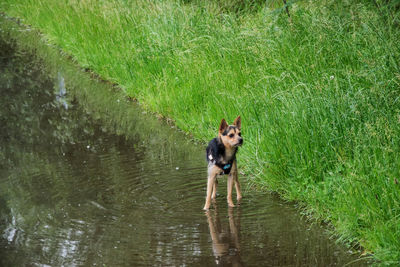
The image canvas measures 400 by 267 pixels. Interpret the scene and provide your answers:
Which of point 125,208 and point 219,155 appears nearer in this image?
point 219,155

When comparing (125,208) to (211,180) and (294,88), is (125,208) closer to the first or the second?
(211,180)

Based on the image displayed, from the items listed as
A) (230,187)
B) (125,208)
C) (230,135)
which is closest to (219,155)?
(230,135)

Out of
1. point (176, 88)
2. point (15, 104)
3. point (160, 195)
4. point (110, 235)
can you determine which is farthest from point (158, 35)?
point (110, 235)

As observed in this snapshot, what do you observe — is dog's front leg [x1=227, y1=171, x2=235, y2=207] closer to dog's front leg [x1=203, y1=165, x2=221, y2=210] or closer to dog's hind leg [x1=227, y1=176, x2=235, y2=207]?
dog's hind leg [x1=227, y1=176, x2=235, y2=207]

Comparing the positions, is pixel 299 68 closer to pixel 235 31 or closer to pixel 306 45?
pixel 306 45

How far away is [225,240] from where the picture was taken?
577 cm

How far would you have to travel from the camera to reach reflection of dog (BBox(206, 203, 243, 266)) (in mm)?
5320

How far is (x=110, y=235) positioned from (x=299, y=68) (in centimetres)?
379

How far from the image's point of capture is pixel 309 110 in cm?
679

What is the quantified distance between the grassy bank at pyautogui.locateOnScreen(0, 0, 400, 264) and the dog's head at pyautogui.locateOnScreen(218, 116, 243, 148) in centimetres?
76

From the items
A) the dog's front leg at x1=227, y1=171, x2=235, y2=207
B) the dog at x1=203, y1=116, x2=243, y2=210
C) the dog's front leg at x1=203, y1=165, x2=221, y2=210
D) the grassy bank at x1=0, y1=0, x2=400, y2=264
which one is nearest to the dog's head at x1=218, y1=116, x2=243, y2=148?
the dog at x1=203, y1=116, x2=243, y2=210

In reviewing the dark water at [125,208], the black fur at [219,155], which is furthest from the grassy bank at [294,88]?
the black fur at [219,155]

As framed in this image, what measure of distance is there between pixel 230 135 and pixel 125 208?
1.50 meters

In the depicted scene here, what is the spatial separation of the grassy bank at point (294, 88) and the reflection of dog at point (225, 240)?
864 millimetres
